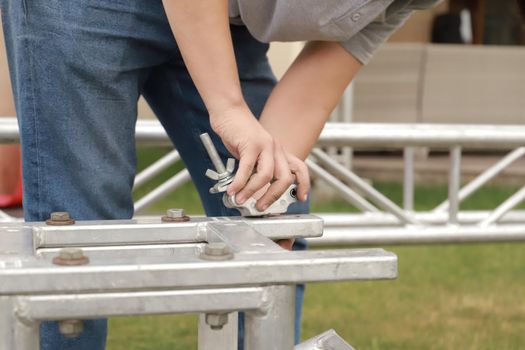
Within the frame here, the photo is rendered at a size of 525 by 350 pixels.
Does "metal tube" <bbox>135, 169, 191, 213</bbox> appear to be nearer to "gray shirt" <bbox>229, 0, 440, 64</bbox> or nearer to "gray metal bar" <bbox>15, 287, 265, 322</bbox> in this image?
"gray shirt" <bbox>229, 0, 440, 64</bbox>

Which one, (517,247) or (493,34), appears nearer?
(517,247)

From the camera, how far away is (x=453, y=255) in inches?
195

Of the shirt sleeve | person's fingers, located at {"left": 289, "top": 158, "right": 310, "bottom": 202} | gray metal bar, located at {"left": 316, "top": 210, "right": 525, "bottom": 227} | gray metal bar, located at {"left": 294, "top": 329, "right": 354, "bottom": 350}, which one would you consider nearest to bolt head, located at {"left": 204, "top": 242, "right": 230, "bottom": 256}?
gray metal bar, located at {"left": 294, "top": 329, "right": 354, "bottom": 350}

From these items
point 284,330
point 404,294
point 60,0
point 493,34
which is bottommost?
point 404,294

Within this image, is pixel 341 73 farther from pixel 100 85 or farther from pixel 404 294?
pixel 404 294

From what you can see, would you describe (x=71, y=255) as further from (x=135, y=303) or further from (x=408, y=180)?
(x=408, y=180)

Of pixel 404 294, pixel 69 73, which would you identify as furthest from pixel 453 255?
pixel 69 73

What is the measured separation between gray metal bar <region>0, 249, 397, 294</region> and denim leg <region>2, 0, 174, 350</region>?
0.48 m

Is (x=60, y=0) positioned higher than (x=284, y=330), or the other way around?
(x=60, y=0)

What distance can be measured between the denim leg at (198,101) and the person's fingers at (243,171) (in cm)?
39

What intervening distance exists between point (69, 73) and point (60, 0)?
0.32ft

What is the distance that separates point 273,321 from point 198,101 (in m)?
0.74

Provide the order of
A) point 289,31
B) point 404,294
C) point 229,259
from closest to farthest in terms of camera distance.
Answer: point 229,259, point 289,31, point 404,294

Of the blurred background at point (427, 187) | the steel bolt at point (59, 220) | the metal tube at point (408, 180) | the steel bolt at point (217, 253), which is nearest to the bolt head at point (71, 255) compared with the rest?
the steel bolt at point (217, 253)
